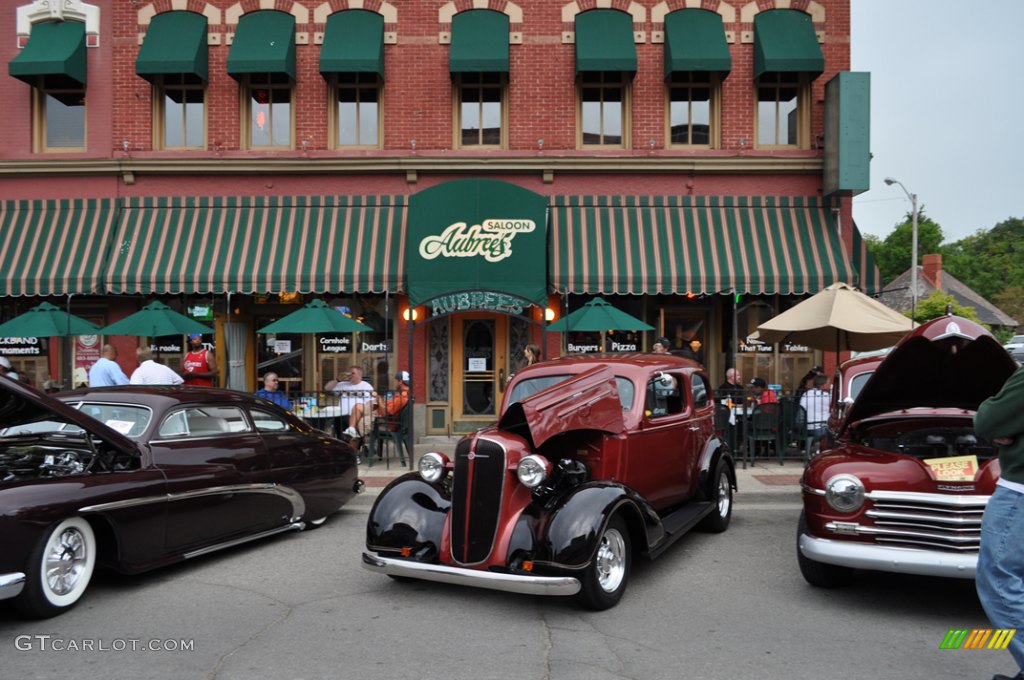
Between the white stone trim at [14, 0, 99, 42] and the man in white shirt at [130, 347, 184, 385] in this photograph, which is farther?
the white stone trim at [14, 0, 99, 42]

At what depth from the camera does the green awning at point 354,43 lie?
13492 mm

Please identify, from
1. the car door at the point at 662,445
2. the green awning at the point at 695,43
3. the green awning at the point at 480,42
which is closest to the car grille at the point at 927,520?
the car door at the point at 662,445

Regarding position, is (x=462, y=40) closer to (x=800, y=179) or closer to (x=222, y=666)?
(x=800, y=179)

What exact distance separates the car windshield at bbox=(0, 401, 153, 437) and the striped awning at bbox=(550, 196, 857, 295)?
8136 mm

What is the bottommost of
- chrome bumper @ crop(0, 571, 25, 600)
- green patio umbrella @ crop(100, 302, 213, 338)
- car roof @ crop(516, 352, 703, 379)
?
chrome bumper @ crop(0, 571, 25, 600)

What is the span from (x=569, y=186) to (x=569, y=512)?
1006 centimetres

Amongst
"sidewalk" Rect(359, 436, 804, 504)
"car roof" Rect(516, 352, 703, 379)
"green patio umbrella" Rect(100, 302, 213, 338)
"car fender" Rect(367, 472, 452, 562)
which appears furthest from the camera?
"green patio umbrella" Rect(100, 302, 213, 338)

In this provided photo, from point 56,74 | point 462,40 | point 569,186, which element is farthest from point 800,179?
point 56,74

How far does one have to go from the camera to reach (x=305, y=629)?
4902 millimetres

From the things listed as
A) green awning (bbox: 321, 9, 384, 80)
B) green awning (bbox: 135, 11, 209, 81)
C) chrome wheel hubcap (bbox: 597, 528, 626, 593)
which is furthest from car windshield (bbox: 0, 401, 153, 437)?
green awning (bbox: 135, 11, 209, 81)

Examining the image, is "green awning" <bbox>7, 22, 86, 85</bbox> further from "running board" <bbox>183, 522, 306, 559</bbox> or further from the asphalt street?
the asphalt street

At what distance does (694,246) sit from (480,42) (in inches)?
215

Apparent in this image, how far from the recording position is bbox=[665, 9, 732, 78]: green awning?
43.9 ft

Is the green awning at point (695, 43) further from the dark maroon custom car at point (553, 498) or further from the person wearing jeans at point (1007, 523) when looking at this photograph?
the person wearing jeans at point (1007, 523)
